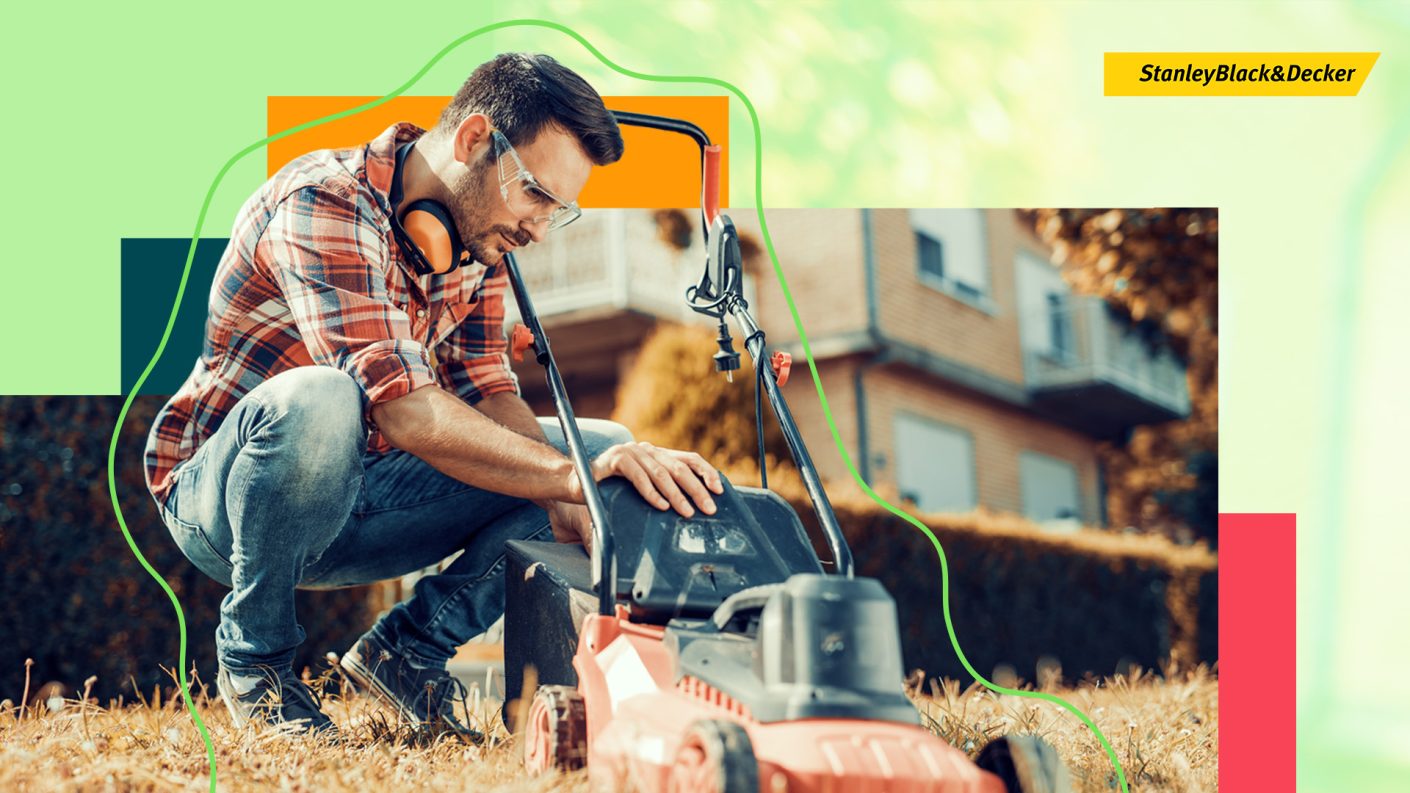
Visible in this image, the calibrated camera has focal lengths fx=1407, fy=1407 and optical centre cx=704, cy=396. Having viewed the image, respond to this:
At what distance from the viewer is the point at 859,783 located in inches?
53.6

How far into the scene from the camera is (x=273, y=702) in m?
2.03

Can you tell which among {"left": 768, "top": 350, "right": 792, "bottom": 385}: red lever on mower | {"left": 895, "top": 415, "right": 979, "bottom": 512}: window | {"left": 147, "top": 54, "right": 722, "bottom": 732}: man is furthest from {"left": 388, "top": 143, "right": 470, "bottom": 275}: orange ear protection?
{"left": 895, "top": 415, "right": 979, "bottom": 512}: window

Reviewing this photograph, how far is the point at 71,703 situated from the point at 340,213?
974 millimetres

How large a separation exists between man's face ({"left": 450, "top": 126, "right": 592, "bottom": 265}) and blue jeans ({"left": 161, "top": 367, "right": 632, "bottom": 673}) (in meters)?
0.37

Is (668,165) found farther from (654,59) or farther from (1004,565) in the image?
(1004,565)

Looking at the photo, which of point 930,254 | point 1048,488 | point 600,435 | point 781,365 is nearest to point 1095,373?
point 1048,488

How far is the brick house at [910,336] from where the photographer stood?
339 inches

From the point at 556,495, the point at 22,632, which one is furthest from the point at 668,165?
the point at 22,632

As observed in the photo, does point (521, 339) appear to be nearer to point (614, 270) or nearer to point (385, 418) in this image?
point (385, 418)

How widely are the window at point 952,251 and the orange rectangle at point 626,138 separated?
692cm

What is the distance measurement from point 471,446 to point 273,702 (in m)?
0.50

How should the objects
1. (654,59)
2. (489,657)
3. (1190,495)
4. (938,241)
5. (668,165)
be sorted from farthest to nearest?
(1190,495) → (938,241) → (489,657) → (668,165) → (654,59)

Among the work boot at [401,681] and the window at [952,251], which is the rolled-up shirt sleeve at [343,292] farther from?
the window at [952,251]

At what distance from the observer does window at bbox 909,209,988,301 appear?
396 inches
